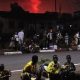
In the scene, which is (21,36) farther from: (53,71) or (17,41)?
(53,71)

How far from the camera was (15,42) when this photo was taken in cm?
2862

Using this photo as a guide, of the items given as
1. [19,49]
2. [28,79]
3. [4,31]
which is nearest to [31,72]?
[28,79]

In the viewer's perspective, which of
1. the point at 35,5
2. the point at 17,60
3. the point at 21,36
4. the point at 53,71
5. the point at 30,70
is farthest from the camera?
the point at 35,5

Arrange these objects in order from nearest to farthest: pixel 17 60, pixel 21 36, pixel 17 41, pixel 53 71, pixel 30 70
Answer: pixel 30 70 → pixel 53 71 → pixel 17 60 → pixel 17 41 → pixel 21 36

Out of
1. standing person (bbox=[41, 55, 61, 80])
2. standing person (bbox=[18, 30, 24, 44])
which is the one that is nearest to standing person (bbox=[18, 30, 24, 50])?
standing person (bbox=[18, 30, 24, 44])

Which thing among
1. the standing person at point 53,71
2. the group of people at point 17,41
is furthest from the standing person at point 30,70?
the group of people at point 17,41

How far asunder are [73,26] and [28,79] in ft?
58.4

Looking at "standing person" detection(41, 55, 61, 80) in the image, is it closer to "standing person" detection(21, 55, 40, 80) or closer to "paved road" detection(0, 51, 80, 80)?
"standing person" detection(21, 55, 40, 80)

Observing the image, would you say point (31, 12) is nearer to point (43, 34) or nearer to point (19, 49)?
point (43, 34)

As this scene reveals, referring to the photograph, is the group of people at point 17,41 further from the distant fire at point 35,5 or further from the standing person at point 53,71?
the standing person at point 53,71

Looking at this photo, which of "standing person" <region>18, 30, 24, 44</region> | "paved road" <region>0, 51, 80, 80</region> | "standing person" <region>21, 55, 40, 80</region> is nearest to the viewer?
"standing person" <region>21, 55, 40, 80</region>

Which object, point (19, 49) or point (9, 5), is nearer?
point (19, 49)

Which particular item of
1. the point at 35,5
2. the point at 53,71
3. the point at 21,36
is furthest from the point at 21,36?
the point at 53,71

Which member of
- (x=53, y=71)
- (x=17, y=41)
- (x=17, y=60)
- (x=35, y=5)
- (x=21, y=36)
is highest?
(x=35, y=5)
